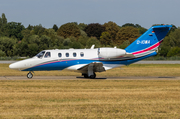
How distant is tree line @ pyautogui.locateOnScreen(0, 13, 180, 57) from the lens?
71.9 m

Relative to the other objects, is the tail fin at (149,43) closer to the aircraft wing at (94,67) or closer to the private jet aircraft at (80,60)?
the private jet aircraft at (80,60)

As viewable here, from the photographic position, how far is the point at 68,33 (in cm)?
11844

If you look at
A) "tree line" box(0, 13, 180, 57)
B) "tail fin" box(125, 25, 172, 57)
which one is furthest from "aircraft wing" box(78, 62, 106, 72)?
"tree line" box(0, 13, 180, 57)

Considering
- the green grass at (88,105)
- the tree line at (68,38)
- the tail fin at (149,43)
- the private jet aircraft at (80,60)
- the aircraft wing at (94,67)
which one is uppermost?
the tree line at (68,38)

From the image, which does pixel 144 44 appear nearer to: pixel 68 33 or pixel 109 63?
pixel 109 63

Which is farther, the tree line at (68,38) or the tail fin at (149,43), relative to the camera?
the tree line at (68,38)

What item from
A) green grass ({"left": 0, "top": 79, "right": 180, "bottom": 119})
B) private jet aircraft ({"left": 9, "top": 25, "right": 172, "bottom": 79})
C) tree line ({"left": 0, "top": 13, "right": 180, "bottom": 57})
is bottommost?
green grass ({"left": 0, "top": 79, "right": 180, "bottom": 119})

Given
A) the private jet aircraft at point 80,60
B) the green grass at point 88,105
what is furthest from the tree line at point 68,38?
the green grass at point 88,105

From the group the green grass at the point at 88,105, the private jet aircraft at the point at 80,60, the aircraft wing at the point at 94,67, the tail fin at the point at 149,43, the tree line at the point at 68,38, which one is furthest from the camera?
the tree line at the point at 68,38

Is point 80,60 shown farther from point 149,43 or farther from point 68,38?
point 68,38

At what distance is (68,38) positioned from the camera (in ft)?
317

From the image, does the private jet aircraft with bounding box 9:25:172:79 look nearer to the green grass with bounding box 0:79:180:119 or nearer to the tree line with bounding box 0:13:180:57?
the green grass with bounding box 0:79:180:119

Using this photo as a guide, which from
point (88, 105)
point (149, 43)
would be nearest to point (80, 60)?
point (149, 43)

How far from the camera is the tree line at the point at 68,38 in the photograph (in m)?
71.9
